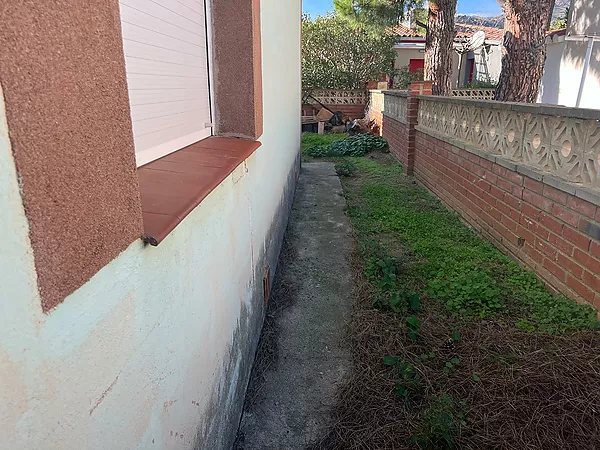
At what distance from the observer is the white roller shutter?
1.67 metres

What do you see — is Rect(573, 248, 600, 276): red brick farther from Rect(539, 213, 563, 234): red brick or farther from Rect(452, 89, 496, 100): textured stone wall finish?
Rect(452, 89, 496, 100): textured stone wall finish

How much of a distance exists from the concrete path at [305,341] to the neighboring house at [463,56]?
1882cm

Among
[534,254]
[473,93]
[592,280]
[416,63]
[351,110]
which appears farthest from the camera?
[416,63]

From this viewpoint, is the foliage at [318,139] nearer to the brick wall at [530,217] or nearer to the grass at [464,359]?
the brick wall at [530,217]

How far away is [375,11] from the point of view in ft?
44.3

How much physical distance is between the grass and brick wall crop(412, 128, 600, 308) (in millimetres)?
148

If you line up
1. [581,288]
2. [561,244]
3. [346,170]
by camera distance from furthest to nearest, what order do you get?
[346,170] → [561,244] → [581,288]

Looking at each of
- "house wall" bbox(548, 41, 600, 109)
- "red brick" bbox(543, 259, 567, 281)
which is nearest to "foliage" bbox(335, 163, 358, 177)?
"red brick" bbox(543, 259, 567, 281)

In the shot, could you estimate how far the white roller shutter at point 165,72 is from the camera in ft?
5.46

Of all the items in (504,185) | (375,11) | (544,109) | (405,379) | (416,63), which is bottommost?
(405,379)

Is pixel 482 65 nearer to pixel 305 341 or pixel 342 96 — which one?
pixel 342 96

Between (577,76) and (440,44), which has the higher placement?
(440,44)

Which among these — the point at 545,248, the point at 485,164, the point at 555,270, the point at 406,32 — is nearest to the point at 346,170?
the point at 485,164

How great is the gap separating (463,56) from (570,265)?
77.2ft
